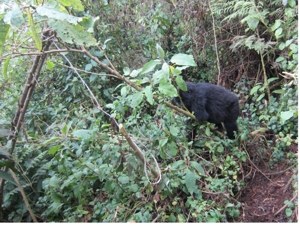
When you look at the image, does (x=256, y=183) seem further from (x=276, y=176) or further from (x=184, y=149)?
(x=184, y=149)

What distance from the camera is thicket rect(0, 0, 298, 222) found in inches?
113

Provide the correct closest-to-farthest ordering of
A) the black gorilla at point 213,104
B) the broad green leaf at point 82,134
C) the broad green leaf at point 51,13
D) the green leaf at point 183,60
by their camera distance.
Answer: the broad green leaf at point 51,13 → the green leaf at point 183,60 → the broad green leaf at point 82,134 → the black gorilla at point 213,104

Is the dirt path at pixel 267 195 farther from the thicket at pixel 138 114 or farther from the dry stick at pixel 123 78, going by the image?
the dry stick at pixel 123 78

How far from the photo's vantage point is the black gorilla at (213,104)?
13.1ft

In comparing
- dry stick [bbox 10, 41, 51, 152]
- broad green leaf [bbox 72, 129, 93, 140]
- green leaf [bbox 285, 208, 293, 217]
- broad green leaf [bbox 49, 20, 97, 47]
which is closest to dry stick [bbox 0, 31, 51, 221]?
dry stick [bbox 10, 41, 51, 152]

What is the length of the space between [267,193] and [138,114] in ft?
4.33

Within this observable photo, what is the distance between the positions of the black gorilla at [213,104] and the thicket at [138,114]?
13cm

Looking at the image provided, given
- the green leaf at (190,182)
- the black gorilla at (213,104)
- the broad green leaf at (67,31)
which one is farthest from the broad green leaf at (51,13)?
the black gorilla at (213,104)

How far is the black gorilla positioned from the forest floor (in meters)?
0.50

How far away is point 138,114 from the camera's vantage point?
11.9ft

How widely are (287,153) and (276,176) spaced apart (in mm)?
245

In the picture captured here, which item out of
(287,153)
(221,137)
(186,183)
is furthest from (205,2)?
(186,183)

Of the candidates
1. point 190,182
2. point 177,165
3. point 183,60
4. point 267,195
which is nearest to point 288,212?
point 267,195

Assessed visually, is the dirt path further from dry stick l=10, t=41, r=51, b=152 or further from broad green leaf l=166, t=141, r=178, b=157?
dry stick l=10, t=41, r=51, b=152
